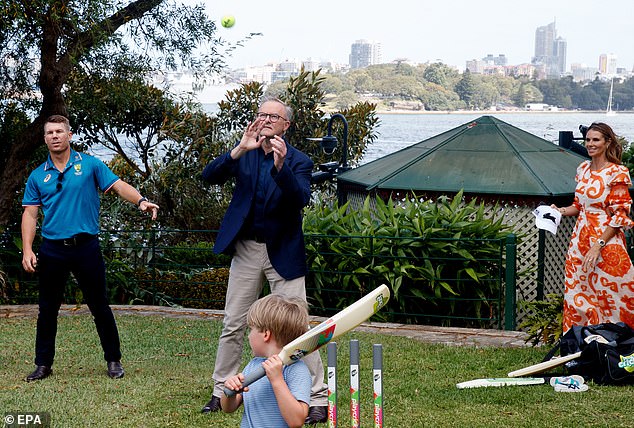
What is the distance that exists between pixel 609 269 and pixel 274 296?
4307mm

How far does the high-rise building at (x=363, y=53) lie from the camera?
50.3 meters

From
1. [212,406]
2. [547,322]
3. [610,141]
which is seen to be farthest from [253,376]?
[547,322]

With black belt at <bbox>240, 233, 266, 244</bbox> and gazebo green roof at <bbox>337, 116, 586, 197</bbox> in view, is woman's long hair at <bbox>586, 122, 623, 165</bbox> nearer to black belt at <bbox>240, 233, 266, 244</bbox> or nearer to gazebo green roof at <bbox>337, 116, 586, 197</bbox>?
black belt at <bbox>240, 233, 266, 244</bbox>

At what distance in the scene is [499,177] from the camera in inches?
459

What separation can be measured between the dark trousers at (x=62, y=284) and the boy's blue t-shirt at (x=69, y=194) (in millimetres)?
118

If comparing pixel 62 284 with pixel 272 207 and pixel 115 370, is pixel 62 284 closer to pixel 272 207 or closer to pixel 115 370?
pixel 115 370

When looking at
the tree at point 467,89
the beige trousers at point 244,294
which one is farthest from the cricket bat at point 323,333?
the tree at point 467,89

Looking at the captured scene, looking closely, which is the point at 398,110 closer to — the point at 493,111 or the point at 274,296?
the point at 493,111

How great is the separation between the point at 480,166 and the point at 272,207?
6.97 metres

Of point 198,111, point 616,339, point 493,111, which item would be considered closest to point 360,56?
point 493,111

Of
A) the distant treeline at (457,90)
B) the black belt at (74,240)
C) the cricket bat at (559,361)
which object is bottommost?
the cricket bat at (559,361)

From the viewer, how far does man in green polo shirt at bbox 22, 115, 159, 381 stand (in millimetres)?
6367

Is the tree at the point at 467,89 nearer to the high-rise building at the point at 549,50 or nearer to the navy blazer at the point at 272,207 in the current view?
the high-rise building at the point at 549,50

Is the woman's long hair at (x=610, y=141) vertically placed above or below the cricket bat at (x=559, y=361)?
above
